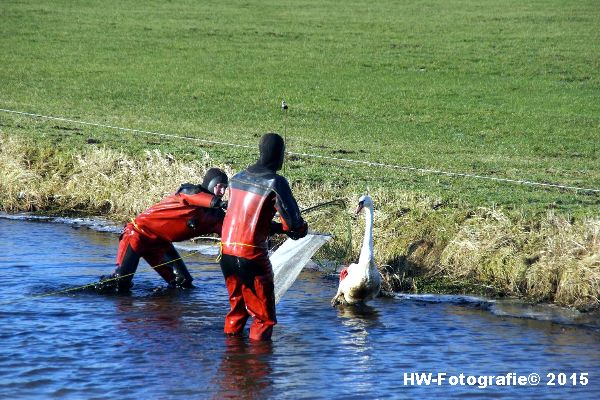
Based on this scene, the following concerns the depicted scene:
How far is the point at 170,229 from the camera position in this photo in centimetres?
1391

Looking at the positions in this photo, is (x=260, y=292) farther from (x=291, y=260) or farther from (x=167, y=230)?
(x=167, y=230)

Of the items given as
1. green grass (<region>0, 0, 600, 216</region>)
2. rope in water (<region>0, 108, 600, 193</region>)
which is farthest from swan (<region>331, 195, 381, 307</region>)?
rope in water (<region>0, 108, 600, 193</region>)

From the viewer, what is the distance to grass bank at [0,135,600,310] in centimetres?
1352

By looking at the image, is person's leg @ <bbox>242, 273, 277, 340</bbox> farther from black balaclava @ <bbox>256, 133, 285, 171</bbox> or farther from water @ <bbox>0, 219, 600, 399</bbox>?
black balaclava @ <bbox>256, 133, 285, 171</bbox>

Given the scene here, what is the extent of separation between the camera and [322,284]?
15008mm

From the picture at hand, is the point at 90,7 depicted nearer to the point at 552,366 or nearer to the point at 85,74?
the point at 85,74

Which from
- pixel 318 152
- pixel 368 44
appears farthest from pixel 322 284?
pixel 368 44

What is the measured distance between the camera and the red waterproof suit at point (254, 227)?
36.0ft

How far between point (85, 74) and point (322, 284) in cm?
1969

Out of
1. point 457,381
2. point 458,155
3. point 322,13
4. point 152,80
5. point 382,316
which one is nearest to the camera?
point 457,381

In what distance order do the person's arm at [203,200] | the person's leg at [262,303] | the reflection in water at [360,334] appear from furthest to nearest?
the person's arm at [203,200] < the reflection in water at [360,334] < the person's leg at [262,303]

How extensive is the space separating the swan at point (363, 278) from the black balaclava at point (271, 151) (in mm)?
2502

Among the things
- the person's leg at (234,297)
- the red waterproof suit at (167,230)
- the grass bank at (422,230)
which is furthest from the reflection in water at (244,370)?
the grass bank at (422,230)

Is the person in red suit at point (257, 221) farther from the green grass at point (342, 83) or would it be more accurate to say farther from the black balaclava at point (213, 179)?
the green grass at point (342, 83)
